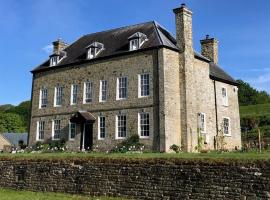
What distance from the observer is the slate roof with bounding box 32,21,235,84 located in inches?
1131

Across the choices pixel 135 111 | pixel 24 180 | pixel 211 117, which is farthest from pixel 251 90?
pixel 24 180

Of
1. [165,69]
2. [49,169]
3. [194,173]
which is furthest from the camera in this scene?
[165,69]

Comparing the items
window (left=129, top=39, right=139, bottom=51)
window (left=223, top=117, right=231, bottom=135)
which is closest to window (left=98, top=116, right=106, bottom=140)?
window (left=129, top=39, right=139, bottom=51)

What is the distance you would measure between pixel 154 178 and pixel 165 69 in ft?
46.2

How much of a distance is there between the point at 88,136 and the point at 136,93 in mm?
5875

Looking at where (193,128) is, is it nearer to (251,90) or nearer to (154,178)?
(154,178)

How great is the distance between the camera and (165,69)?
1069 inches

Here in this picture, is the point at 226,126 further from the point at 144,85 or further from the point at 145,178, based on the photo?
the point at 145,178

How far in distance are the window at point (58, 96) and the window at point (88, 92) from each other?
294cm

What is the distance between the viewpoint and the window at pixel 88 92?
31314 millimetres

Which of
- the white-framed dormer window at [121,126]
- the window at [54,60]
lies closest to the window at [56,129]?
the window at [54,60]

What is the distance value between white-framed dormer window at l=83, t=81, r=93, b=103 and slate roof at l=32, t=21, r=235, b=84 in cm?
201

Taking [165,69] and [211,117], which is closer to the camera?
[165,69]

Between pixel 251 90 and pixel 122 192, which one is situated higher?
pixel 251 90
